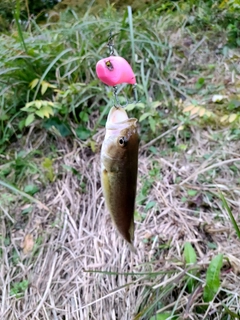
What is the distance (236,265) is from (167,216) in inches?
13.8

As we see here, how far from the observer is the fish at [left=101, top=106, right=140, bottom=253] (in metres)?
0.65

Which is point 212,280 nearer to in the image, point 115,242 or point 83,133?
point 115,242

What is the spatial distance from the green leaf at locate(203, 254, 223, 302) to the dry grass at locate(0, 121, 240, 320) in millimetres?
30

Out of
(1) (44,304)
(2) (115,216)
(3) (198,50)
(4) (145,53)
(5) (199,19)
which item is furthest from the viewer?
(5) (199,19)

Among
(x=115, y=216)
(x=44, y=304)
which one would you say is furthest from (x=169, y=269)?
(x=115, y=216)

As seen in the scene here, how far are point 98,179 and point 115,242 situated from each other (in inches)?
13.2

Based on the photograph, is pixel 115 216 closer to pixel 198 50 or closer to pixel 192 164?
pixel 192 164

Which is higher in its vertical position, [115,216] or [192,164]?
[115,216]

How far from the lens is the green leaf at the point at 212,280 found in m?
1.24

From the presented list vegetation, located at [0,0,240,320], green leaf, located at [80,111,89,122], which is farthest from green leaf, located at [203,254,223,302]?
green leaf, located at [80,111,89,122]

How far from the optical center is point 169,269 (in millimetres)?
1358

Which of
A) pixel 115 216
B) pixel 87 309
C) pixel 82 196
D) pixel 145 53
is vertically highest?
pixel 115 216

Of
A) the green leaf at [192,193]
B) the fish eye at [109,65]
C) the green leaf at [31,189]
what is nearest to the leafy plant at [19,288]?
the green leaf at [31,189]

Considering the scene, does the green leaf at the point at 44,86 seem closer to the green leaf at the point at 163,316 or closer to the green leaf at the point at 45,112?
the green leaf at the point at 45,112
